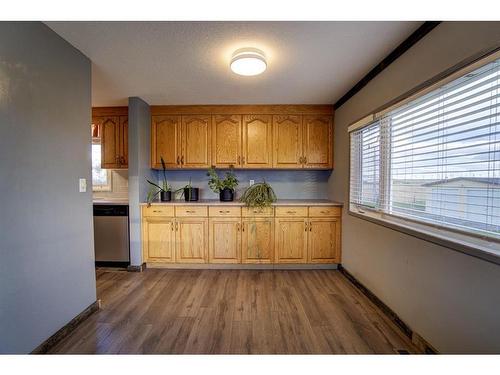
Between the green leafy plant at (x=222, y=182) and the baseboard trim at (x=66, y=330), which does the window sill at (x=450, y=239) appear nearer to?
the green leafy plant at (x=222, y=182)

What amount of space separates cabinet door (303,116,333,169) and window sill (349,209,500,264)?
1.41m

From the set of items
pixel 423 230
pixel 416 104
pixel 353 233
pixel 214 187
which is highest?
pixel 416 104

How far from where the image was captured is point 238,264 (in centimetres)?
309

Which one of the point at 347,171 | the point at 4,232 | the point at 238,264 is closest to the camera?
the point at 4,232

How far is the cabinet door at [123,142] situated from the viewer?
10.9ft

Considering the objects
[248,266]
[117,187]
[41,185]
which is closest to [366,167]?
[248,266]

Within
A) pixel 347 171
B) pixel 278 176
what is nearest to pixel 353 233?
pixel 347 171

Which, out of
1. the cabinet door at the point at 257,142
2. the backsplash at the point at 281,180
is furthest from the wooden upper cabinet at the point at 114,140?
the cabinet door at the point at 257,142

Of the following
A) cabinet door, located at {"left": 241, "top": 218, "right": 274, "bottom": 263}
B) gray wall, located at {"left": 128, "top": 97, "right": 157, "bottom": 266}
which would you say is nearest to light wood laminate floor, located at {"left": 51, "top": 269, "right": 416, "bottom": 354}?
cabinet door, located at {"left": 241, "top": 218, "right": 274, "bottom": 263}

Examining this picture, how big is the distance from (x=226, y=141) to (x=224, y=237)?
1380 mm

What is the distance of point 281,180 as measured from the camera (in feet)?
11.9

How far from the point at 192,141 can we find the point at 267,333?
2593 mm

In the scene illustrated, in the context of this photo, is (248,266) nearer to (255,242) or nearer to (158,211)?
(255,242)
